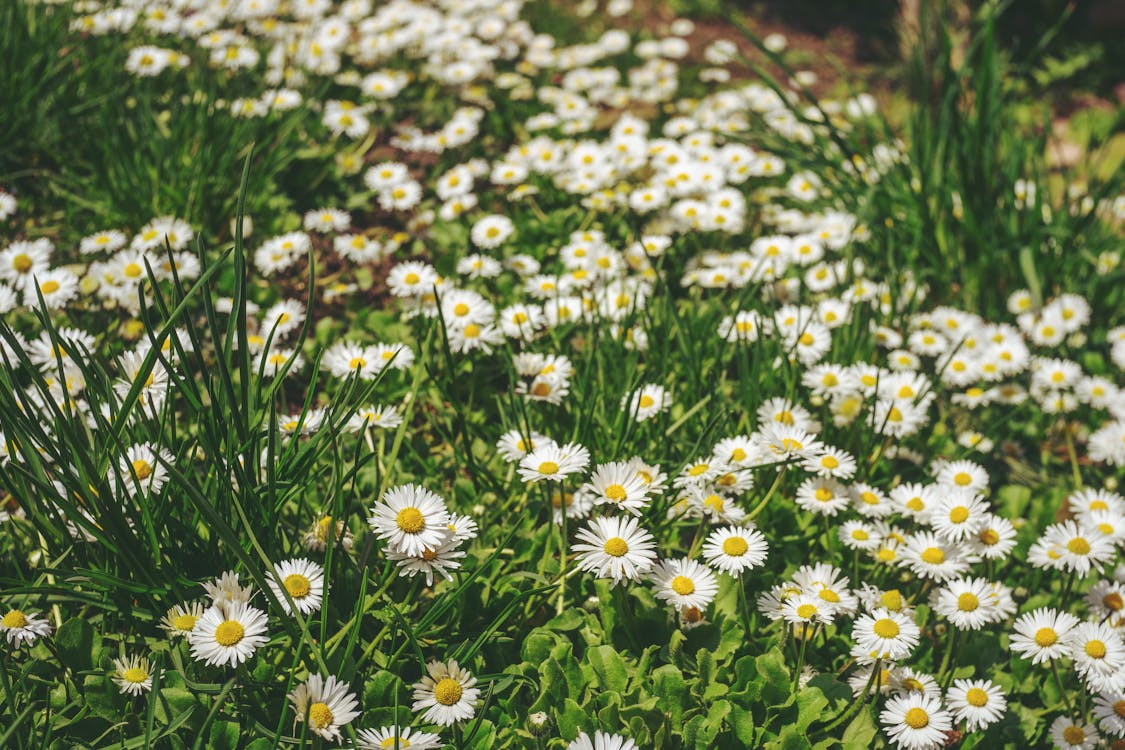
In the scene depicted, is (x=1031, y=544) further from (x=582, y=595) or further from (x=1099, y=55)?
(x=1099, y=55)

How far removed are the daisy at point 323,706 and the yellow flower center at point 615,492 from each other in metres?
0.66

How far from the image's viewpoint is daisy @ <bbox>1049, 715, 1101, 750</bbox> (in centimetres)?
187

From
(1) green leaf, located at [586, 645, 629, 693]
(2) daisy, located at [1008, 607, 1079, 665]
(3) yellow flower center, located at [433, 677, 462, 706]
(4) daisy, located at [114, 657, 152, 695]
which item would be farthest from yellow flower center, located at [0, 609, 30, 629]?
(2) daisy, located at [1008, 607, 1079, 665]

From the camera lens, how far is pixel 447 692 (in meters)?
1.71

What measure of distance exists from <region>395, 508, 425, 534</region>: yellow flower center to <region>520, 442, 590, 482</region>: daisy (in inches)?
10.5

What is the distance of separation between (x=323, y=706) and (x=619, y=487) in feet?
2.43

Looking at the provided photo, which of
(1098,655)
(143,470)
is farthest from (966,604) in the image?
(143,470)

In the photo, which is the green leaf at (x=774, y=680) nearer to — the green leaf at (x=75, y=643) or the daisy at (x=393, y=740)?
the daisy at (x=393, y=740)

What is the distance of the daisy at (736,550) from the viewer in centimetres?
191

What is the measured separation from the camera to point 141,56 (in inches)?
148

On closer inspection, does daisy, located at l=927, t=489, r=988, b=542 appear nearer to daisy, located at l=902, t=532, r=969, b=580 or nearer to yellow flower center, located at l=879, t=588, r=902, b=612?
daisy, located at l=902, t=532, r=969, b=580

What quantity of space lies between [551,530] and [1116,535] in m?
1.41

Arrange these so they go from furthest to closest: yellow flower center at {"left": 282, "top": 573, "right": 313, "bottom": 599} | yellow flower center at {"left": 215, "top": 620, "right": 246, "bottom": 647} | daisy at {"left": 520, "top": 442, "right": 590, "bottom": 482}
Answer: daisy at {"left": 520, "top": 442, "right": 590, "bottom": 482} < yellow flower center at {"left": 282, "top": 573, "right": 313, "bottom": 599} < yellow flower center at {"left": 215, "top": 620, "right": 246, "bottom": 647}

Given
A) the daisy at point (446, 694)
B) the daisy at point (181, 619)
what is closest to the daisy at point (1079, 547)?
the daisy at point (446, 694)
